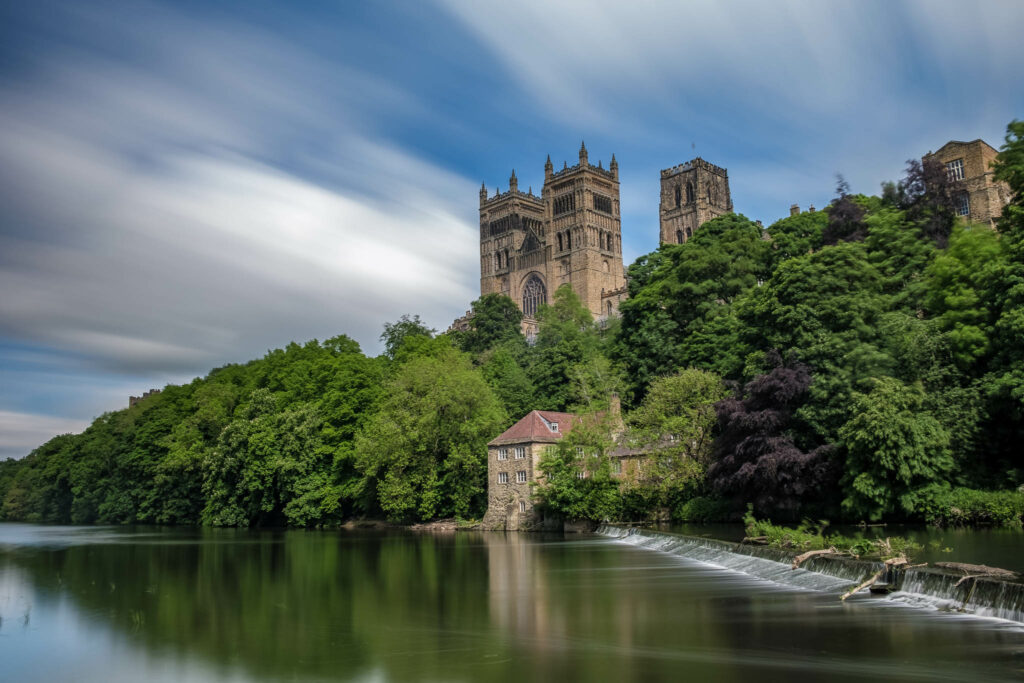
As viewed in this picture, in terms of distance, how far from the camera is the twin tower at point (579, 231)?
440 ft

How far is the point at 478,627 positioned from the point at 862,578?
9.05 meters

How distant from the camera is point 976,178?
57469 millimetres

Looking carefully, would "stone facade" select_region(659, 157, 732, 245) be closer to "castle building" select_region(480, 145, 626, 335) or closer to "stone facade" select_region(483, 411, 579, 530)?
"castle building" select_region(480, 145, 626, 335)

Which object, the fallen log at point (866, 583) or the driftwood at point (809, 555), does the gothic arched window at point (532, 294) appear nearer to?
the driftwood at point (809, 555)

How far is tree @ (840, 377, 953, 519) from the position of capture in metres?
31.1

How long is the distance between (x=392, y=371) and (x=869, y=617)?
50764mm

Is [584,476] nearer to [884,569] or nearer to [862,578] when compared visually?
[862,578]

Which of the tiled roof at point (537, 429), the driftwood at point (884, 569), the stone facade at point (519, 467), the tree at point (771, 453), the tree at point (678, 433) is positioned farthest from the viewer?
the tiled roof at point (537, 429)

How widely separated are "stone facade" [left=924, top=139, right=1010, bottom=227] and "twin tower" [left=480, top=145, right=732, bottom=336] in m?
68.3

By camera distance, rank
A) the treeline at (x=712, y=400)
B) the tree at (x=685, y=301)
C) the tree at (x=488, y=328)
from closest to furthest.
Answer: the treeline at (x=712, y=400), the tree at (x=685, y=301), the tree at (x=488, y=328)

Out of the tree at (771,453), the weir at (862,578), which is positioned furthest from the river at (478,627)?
the tree at (771,453)

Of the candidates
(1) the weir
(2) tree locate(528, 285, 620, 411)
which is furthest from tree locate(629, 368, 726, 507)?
(1) the weir

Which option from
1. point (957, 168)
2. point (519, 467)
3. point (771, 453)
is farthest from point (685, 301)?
point (957, 168)

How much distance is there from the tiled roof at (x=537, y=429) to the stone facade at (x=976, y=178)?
30.3 m
